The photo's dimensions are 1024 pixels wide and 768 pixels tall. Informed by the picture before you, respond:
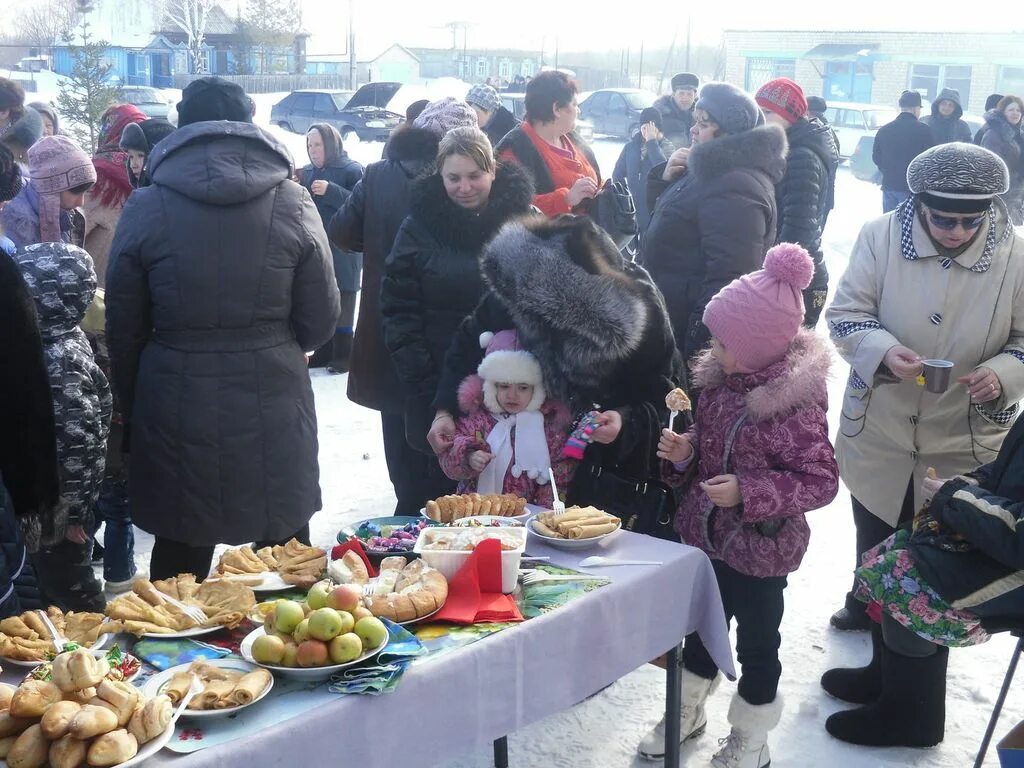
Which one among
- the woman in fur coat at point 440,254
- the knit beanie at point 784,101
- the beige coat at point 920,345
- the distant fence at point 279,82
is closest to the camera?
the beige coat at point 920,345

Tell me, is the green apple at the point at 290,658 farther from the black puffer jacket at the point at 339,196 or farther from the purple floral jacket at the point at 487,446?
the black puffer jacket at the point at 339,196

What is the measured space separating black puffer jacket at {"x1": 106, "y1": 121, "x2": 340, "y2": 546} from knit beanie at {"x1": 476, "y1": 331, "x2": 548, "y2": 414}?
63cm

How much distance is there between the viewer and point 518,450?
3170mm

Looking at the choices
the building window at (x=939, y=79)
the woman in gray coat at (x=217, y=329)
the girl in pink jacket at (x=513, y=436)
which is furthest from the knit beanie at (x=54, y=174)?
the building window at (x=939, y=79)

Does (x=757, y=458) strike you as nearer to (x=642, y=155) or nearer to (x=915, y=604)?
(x=915, y=604)

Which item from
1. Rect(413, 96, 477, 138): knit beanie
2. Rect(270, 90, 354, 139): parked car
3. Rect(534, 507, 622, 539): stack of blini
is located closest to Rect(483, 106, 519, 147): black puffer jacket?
Rect(413, 96, 477, 138): knit beanie

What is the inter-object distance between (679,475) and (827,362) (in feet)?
1.86

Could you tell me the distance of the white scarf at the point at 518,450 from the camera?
124 inches

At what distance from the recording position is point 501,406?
127 inches

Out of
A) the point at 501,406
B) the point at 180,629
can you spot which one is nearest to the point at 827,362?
the point at 501,406

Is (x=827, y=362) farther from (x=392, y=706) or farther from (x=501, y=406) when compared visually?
(x=392, y=706)

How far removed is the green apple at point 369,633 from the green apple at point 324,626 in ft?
0.16

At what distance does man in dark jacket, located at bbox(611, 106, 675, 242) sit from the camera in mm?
9117

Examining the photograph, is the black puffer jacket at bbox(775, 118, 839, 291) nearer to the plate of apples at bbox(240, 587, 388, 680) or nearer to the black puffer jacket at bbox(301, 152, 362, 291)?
the black puffer jacket at bbox(301, 152, 362, 291)
